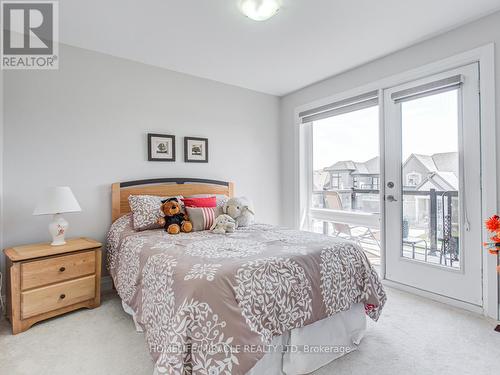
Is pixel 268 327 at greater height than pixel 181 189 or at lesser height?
lesser

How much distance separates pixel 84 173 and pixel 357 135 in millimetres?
3233

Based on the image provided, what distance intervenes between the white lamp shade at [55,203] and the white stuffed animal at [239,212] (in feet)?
4.53

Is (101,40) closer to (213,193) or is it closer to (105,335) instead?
(213,193)

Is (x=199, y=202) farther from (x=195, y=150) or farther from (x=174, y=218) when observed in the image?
(x=195, y=150)

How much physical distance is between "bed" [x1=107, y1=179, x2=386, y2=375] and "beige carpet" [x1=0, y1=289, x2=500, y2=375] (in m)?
Result: 0.17

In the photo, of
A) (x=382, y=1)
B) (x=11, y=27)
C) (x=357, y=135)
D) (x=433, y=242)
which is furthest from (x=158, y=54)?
(x=433, y=242)

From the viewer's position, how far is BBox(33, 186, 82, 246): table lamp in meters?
2.21

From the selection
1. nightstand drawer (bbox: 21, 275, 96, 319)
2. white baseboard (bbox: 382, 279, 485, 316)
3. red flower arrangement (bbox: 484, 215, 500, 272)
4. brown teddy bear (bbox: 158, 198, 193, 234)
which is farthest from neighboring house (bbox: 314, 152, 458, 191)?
nightstand drawer (bbox: 21, 275, 96, 319)

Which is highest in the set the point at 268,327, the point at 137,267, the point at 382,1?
the point at 382,1

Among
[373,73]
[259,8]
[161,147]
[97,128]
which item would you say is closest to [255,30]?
[259,8]

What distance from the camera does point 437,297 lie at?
2592 millimetres

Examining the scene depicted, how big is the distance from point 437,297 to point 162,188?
311 centimetres

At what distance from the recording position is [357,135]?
136 inches

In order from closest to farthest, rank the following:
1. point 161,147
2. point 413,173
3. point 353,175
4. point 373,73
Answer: point 413,173 → point 373,73 → point 161,147 → point 353,175
